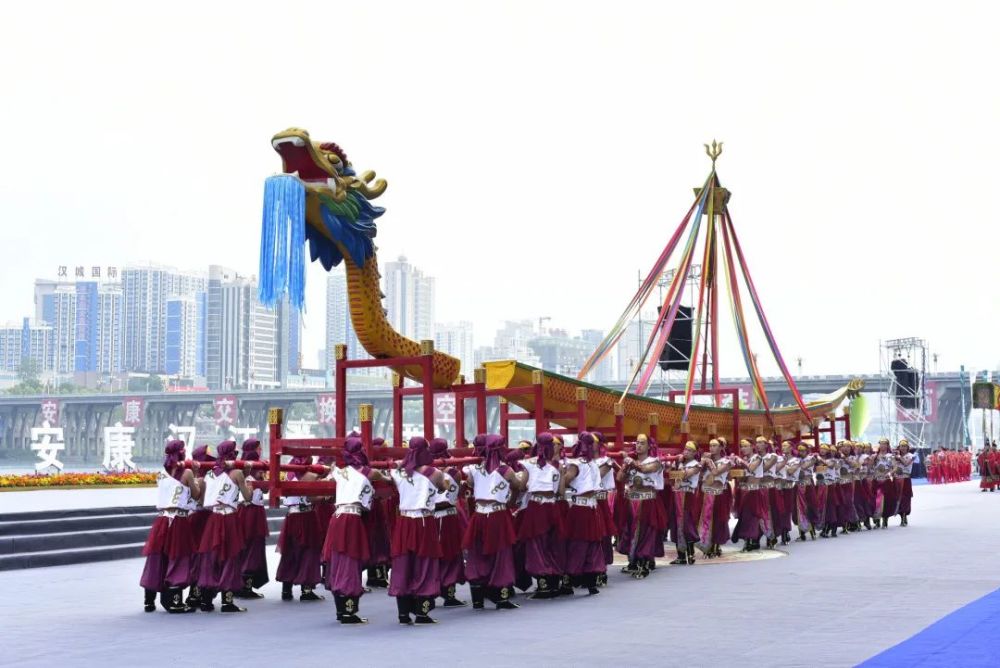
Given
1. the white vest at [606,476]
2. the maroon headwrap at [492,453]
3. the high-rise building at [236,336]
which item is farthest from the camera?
the high-rise building at [236,336]

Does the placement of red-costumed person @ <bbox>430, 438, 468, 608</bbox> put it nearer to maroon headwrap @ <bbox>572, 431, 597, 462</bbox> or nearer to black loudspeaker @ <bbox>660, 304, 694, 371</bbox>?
maroon headwrap @ <bbox>572, 431, 597, 462</bbox>

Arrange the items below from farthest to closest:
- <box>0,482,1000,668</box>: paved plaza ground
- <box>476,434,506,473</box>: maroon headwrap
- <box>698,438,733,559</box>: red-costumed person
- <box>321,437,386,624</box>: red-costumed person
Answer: <box>698,438,733,559</box>: red-costumed person < <box>476,434,506,473</box>: maroon headwrap < <box>321,437,386,624</box>: red-costumed person < <box>0,482,1000,668</box>: paved plaza ground

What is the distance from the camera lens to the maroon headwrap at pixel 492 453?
7.98 metres

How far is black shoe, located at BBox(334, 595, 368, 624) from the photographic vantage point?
23.7ft

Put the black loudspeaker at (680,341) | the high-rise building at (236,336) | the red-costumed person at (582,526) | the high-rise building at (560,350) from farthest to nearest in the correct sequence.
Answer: the high-rise building at (236,336)
the high-rise building at (560,350)
the black loudspeaker at (680,341)
the red-costumed person at (582,526)


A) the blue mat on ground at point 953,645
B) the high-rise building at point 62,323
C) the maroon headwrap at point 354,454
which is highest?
the high-rise building at point 62,323

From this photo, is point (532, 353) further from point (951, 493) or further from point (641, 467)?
point (641, 467)

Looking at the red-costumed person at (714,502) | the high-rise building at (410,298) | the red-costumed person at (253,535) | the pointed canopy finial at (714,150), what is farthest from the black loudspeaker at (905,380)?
the high-rise building at (410,298)

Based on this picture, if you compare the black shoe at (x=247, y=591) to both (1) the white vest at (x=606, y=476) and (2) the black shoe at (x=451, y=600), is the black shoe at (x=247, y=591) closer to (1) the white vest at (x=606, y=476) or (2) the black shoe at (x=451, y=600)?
(2) the black shoe at (x=451, y=600)

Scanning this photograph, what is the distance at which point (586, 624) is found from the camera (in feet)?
23.0

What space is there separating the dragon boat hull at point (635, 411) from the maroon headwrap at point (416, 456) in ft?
8.93

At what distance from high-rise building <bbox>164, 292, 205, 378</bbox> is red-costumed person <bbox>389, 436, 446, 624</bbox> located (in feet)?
284

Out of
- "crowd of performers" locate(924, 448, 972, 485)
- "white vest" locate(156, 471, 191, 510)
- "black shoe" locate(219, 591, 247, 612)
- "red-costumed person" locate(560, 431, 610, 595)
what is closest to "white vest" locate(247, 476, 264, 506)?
"white vest" locate(156, 471, 191, 510)

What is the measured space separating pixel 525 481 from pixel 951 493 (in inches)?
756
